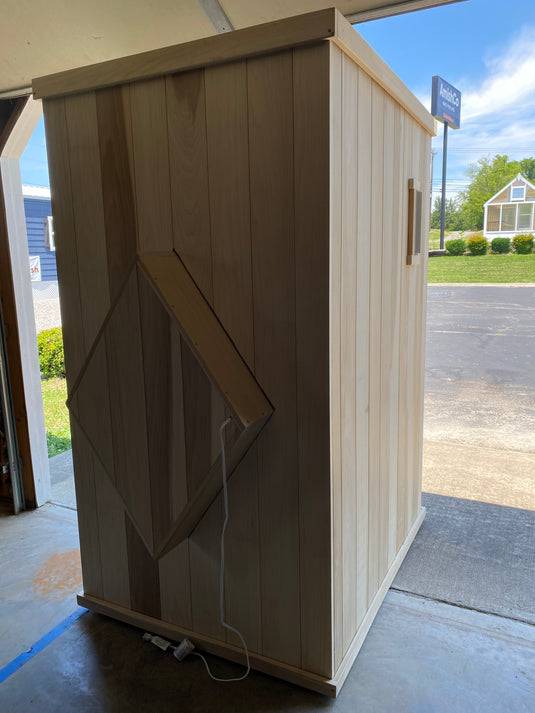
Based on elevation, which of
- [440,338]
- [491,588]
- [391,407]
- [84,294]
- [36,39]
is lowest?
[491,588]

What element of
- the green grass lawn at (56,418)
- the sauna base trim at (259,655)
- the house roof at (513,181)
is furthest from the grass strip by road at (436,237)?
the green grass lawn at (56,418)

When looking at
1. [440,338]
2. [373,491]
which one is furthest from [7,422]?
[440,338]

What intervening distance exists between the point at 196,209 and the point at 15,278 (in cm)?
165

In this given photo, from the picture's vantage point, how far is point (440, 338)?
6.00 meters

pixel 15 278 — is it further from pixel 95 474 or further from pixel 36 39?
pixel 95 474

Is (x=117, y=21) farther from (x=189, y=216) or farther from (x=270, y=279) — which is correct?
(x=270, y=279)

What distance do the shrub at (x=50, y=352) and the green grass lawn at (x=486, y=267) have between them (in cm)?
474

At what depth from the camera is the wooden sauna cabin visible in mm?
1373

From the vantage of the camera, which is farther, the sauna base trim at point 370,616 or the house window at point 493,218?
the house window at point 493,218

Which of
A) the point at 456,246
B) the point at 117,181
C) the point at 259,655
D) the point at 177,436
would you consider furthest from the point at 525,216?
the point at 259,655

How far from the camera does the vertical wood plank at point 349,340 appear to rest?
1.41 meters

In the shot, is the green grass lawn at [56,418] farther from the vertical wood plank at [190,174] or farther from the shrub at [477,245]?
the shrub at [477,245]

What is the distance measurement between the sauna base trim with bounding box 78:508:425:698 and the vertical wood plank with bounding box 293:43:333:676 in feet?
0.13

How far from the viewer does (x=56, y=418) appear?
5574 mm
